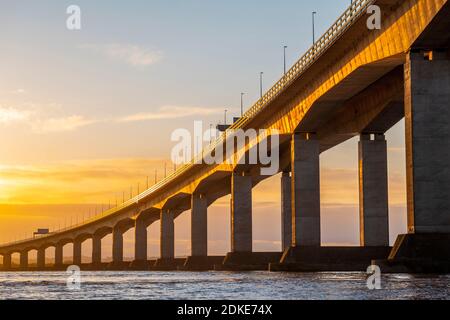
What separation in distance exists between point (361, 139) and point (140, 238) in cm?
9492

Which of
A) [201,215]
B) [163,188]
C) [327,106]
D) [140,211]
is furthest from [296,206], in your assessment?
[140,211]

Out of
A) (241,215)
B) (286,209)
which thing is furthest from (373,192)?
(286,209)

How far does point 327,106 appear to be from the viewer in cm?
6744

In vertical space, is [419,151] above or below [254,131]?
below

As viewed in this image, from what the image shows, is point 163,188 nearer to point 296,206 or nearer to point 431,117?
point 296,206

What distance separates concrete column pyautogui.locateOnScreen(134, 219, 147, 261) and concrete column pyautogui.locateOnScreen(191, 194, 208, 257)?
40460mm

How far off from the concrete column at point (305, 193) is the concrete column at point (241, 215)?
24778 millimetres

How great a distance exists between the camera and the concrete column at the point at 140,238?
161125mm

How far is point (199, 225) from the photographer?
396ft

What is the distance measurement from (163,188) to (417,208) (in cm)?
9055

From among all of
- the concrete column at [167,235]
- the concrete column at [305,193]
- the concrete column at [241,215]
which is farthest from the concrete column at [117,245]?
the concrete column at [305,193]

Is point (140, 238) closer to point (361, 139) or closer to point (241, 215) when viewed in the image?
point (241, 215)

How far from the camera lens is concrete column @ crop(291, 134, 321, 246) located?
72875 millimetres

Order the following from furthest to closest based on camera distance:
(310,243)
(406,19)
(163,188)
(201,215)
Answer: (163,188) → (201,215) → (310,243) → (406,19)
